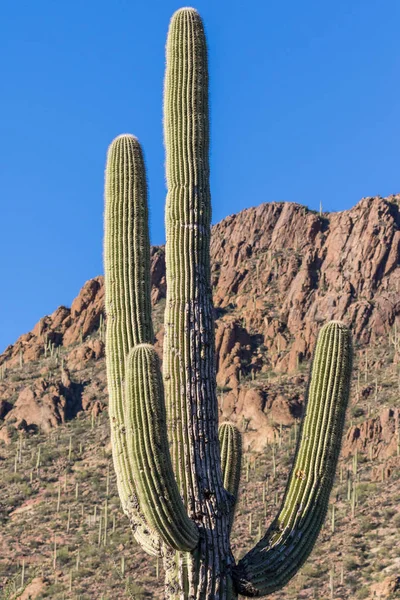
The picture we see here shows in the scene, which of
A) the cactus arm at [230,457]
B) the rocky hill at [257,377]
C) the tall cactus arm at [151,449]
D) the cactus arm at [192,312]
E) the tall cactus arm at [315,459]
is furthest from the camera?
the rocky hill at [257,377]

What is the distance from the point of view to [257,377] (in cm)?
5678

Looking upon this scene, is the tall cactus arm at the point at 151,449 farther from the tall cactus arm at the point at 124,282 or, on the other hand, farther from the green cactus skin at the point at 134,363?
the tall cactus arm at the point at 124,282

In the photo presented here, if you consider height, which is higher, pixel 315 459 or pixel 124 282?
pixel 124 282

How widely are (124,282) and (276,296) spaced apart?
176 ft

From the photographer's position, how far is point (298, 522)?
1092cm

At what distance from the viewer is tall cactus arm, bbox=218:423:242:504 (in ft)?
38.4

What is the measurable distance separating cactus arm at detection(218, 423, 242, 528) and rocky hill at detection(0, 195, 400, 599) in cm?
2243

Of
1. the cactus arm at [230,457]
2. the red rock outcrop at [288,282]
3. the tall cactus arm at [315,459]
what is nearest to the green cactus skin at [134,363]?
the tall cactus arm at [315,459]

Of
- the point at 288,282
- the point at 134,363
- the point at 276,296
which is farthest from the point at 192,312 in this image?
the point at 288,282

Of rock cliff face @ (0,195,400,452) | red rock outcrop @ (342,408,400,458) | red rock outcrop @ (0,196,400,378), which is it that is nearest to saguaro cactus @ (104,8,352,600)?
red rock outcrop @ (342,408,400,458)

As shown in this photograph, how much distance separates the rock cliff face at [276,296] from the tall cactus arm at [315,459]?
39.1 meters

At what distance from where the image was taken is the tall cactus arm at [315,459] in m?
10.9

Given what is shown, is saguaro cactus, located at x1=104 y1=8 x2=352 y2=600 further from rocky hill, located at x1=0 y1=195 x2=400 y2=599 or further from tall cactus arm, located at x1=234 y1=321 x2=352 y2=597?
rocky hill, located at x1=0 y1=195 x2=400 y2=599

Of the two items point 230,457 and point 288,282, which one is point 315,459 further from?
point 288,282
